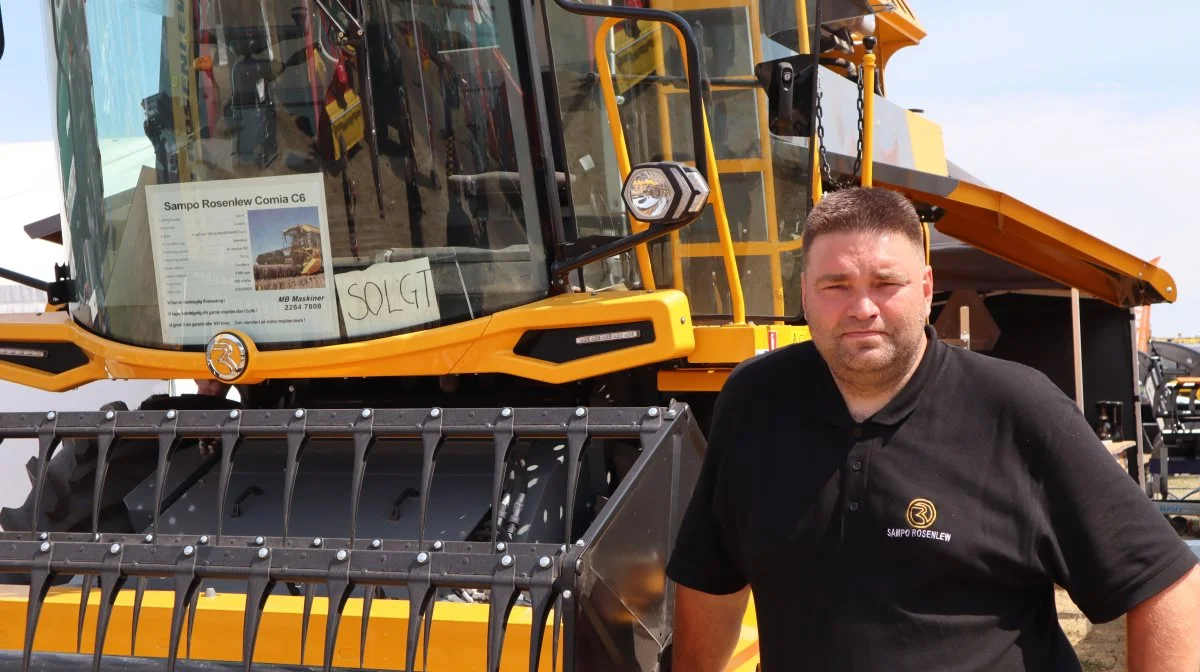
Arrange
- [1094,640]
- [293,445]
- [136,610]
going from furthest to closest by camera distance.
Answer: [1094,640]
[293,445]
[136,610]

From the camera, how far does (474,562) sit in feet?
8.11

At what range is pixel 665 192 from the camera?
10.4 ft

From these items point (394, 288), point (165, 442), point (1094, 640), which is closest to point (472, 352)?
point (394, 288)

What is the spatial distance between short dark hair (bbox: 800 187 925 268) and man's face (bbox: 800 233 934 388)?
1cm

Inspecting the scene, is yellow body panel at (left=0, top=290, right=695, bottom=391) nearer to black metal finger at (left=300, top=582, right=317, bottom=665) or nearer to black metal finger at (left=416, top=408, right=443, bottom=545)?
black metal finger at (left=416, top=408, right=443, bottom=545)

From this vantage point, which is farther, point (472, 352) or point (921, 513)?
point (472, 352)

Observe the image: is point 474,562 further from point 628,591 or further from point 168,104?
point 168,104

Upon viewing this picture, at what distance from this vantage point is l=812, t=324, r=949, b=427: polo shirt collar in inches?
82.7

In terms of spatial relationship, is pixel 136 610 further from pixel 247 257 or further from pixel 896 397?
pixel 896 397

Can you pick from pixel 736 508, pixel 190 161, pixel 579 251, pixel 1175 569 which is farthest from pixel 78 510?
pixel 1175 569

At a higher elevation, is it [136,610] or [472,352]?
[472,352]

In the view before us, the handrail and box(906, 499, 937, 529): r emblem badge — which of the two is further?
the handrail

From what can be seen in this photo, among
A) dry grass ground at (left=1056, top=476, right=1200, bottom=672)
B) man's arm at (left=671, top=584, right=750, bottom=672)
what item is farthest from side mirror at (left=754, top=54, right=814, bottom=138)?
dry grass ground at (left=1056, top=476, right=1200, bottom=672)

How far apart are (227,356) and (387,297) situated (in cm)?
49
